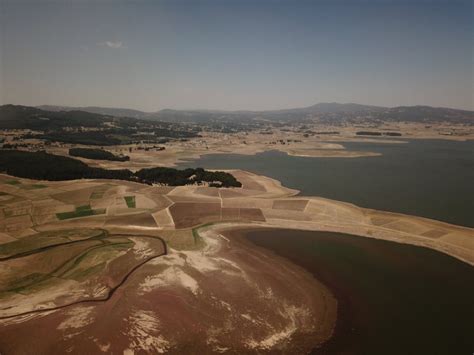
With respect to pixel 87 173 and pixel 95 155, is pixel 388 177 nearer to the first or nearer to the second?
pixel 87 173

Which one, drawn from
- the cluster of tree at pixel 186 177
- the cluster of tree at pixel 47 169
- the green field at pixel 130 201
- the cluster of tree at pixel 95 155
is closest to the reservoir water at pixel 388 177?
the cluster of tree at pixel 186 177

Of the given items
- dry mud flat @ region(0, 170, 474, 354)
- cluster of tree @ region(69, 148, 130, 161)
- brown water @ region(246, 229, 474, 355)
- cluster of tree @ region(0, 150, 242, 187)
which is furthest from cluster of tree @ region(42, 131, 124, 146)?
brown water @ region(246, 229, 474, 355)

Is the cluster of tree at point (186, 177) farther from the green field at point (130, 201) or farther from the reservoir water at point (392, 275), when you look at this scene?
the green field at point (130, 201)

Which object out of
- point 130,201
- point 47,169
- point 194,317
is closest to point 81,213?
point 130,201

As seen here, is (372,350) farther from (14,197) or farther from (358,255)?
(14,197)

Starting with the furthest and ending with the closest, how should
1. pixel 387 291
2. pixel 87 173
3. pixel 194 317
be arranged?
pixel 87 173 → pixel 387 291 → pixel 194 317

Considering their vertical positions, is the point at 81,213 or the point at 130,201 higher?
the point at 130,201
